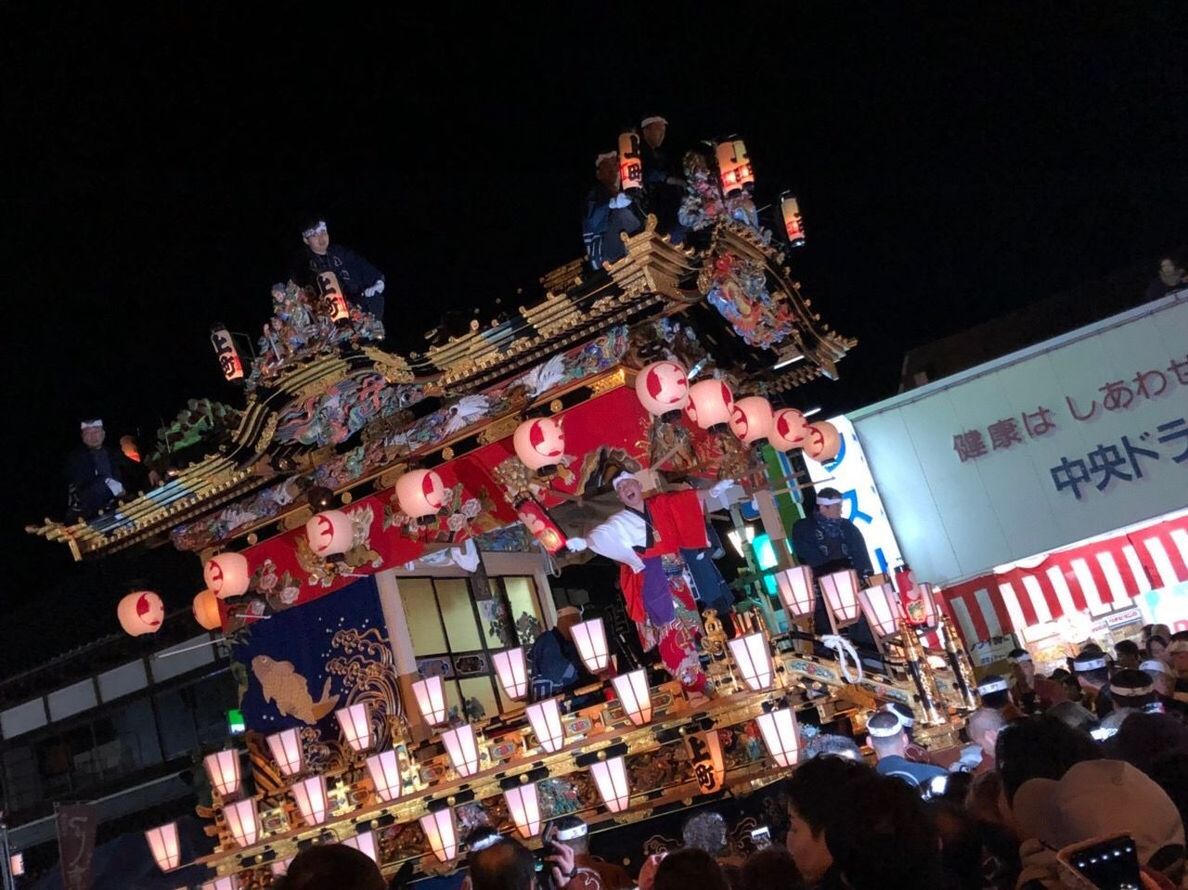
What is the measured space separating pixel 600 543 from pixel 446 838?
3.41 metres

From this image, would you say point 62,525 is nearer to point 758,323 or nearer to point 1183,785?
point 758,323

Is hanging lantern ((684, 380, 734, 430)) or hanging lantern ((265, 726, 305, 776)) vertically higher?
hanging lantern ((684, 380, 734, 430))

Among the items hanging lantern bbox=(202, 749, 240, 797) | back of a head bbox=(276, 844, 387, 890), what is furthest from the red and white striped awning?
back of a head bbox=(276, 844, 387, 890)

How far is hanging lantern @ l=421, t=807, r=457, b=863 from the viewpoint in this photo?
10.3 metres

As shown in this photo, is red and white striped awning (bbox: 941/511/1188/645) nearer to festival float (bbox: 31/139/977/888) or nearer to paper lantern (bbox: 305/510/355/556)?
festival float (bbox: 31/139/977/888)

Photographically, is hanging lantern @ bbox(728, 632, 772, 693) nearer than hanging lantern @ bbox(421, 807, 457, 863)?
Yes

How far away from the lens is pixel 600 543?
402 inches

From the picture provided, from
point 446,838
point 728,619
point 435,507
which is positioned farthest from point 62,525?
point 728,619

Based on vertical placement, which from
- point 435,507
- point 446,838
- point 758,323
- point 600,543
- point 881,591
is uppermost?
point 758,323

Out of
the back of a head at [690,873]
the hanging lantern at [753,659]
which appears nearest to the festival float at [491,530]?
the hanging lantern at [753,659]

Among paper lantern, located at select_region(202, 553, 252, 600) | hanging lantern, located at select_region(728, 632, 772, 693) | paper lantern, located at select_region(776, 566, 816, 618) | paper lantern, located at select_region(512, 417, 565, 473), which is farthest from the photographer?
paper lantern, located at select_region(202, 553, 252, 600)

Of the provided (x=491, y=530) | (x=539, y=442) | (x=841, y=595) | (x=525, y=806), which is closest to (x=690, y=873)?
(x=539, y=442)

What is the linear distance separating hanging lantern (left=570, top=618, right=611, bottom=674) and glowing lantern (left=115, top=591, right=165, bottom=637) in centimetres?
579

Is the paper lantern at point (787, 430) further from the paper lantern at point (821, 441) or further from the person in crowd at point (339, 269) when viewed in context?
the person in crowd at point (339, 269)
